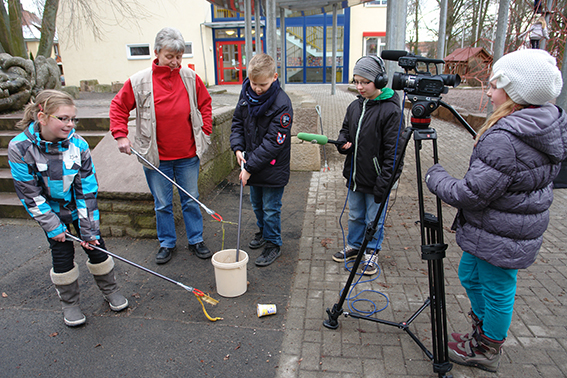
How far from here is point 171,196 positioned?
11.8 ft

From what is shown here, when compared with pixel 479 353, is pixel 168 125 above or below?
above

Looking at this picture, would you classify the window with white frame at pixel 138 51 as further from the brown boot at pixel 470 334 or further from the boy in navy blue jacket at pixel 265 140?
the brown boot at pixel 470 334

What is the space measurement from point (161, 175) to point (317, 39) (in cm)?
1894

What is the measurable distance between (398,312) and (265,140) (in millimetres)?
1709

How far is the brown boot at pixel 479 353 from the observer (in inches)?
86.7

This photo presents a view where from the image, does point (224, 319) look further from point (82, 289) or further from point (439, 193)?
point (439, 193)

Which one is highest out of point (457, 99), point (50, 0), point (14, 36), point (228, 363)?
point (50, 0)

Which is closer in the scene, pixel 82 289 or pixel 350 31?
pixel 82 289

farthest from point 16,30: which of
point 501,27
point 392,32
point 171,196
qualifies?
point 501,27

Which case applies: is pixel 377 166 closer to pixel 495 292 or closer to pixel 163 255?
pixel 495 292

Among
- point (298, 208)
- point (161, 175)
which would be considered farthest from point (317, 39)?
point (161, 175)

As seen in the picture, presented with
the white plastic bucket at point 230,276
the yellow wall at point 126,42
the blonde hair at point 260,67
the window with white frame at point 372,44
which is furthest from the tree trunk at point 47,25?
the window with white frame at point 372,44

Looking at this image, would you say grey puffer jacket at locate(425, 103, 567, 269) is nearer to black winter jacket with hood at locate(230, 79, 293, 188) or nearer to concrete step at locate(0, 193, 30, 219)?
black winter jacket with hood at locate(230, 79, 293, 188)

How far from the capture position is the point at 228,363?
7.76 ft
